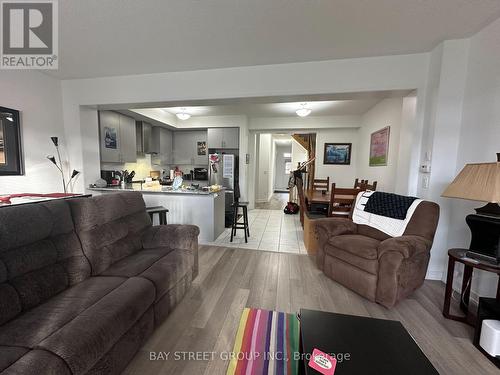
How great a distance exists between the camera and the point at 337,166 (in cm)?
545

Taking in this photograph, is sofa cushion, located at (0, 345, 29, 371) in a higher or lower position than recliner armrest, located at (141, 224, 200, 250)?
lower

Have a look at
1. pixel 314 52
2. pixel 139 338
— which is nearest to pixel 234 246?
pixel 139 338

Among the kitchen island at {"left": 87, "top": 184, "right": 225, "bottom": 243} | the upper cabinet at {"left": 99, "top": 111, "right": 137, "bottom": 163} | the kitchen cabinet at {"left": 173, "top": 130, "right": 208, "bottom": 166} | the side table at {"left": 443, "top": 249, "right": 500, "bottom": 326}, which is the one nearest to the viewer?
the side table at {"left": 443, "top": 249, "right": 500, "bottom": 326}

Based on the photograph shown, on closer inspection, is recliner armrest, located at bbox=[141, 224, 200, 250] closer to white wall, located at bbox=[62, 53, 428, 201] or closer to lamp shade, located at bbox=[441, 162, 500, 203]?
white wall, located at bbox=[62, 53, 428, 201]

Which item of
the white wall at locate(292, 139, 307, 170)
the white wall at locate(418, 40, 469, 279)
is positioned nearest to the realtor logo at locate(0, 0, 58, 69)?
the white wall at locate(418, 40, 469, 279)

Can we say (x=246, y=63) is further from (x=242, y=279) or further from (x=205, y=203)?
(x=242, y=279)

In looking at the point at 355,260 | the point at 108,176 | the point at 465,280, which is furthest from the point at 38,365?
the point at 108,176

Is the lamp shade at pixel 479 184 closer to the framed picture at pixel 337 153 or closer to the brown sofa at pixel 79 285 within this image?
the brown sofa at pixel 79 285

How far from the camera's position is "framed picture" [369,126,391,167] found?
11.7 ft

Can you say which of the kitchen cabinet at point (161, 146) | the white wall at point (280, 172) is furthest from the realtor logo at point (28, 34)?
the white wall at point (280, 172)

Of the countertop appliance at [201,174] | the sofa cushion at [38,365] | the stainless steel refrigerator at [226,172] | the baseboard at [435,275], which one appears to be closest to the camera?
the sofa cushion at [38,365]

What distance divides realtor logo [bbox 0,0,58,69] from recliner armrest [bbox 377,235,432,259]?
11.2ft

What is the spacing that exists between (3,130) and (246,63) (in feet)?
9.76

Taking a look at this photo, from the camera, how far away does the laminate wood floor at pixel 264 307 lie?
1315 mm
